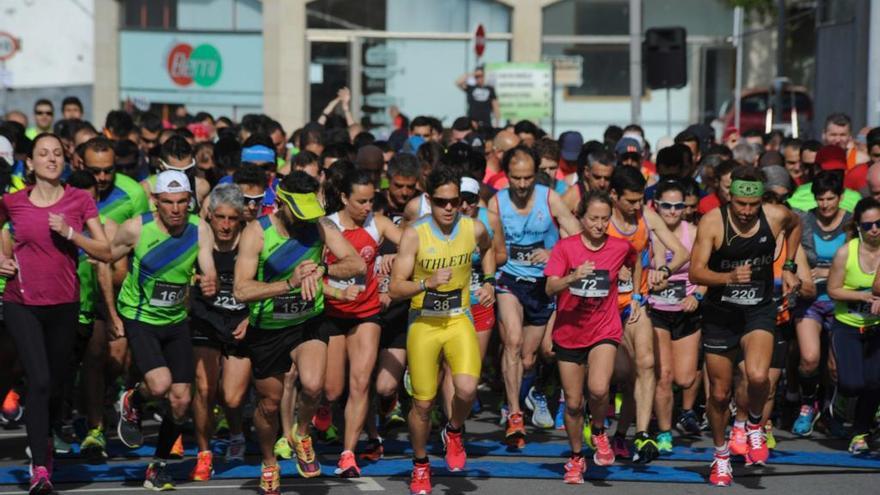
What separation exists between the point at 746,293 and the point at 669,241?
1.03 meters

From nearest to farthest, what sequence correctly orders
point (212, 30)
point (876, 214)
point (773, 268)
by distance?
point (773, 268) → point (876, 214) → point (212, 30)

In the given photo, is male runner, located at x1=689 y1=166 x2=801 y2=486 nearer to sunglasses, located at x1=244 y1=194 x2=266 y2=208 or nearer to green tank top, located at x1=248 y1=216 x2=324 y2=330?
green tank top, located at x1=248 y1=216 x2=324 y2=330

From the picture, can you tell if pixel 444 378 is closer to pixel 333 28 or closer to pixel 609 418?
pixel 609 418

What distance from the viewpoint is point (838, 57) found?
22484 mm

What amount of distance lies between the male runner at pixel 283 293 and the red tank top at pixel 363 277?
0.67 metres

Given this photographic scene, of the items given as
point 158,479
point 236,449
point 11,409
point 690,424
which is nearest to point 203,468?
point 158,479

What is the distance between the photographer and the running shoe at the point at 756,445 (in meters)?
10.8

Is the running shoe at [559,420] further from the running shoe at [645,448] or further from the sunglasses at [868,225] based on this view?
the sunglasses at [868,225]

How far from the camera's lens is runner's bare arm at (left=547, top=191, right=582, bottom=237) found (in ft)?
39.5

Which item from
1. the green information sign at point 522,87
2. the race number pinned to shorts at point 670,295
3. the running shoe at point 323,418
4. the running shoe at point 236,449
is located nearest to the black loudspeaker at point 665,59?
the green information sign at point 522,87

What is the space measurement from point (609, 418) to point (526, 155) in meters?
2.13

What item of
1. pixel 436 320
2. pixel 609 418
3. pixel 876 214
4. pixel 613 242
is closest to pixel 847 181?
pixel 876 214

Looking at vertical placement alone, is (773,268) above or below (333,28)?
below

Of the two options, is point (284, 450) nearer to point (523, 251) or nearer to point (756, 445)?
point (523, 251)
